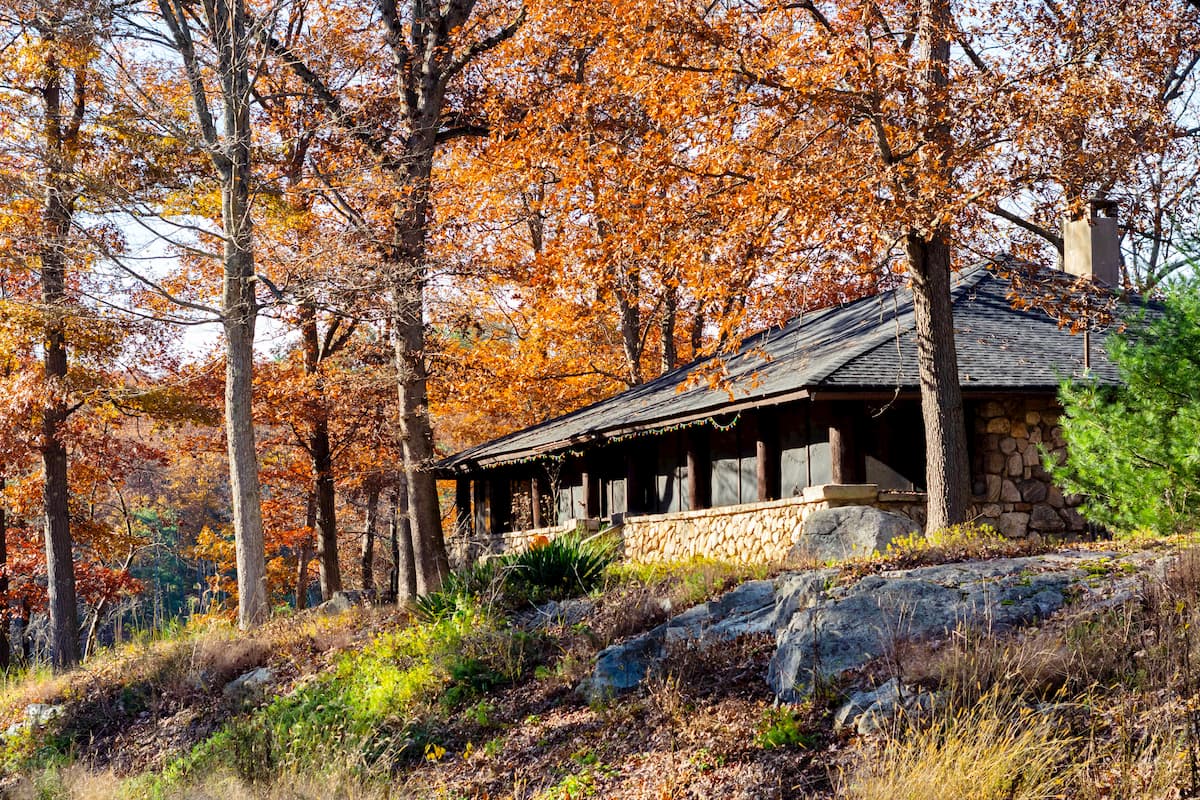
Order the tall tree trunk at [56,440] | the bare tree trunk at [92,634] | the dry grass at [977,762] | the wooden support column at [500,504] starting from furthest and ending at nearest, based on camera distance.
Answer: the wooden support column at [500,504]
the tall tree trunk at [56,440]
the bare tree trunk at [92,634]
the dry grass at [977,762]

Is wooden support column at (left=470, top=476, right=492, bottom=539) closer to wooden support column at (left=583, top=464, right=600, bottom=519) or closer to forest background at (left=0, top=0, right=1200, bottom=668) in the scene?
forest background at (left=0, top=0, right=1200, bottom=668)

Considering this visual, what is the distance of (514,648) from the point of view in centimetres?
941

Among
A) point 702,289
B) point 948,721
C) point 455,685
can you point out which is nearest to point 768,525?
point 702,289

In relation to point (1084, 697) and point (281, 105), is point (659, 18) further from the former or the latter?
point (281, 105)

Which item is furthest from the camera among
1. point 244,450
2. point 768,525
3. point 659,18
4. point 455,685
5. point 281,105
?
point 281,105

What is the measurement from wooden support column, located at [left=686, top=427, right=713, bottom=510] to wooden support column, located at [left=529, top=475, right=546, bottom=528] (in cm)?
616

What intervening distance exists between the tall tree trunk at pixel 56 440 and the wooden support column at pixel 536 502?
29.4 feet

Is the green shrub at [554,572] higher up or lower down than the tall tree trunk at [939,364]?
lower down

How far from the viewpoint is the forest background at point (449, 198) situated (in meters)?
11.8

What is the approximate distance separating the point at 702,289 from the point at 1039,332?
674 centimetres

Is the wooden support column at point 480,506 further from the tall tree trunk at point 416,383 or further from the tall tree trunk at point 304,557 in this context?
the tall tree trunk at point 416,383

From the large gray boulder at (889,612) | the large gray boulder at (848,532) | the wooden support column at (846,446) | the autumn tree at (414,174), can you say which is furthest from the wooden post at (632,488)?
the large gray boulder at (889,612)

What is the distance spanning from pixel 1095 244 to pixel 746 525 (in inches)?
226

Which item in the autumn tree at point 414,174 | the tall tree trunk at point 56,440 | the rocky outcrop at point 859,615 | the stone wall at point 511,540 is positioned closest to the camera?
the rocky outcrop at point 859,615
